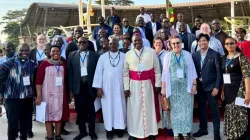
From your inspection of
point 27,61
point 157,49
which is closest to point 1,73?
point 27,61

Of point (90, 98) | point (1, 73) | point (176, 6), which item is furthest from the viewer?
point (176, 6)

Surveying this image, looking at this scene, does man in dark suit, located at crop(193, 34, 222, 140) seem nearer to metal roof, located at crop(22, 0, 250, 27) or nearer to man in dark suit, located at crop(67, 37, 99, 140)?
man in dark suit, located at crop(67, 37, 99, 140)

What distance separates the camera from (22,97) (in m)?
4.35

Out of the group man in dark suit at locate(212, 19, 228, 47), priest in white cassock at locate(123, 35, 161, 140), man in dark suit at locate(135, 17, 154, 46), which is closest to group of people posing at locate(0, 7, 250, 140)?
priest in white cassock at locate(123, 35, 161, 140)

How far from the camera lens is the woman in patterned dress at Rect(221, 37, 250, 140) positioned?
4.12m

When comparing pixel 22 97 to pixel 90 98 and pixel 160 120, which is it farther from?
pixel 160 120

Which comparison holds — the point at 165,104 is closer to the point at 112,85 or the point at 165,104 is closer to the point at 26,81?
the point at 112,85

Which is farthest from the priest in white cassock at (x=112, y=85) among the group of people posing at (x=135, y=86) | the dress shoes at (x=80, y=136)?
the dress shoes at (x=80, y=136)

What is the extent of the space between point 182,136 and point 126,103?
1.17 meters

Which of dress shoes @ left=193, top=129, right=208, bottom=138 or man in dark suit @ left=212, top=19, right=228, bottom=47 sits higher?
man in dark suit @ left=212, top=19, right=228, bottom=47

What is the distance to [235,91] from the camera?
4.17 metres

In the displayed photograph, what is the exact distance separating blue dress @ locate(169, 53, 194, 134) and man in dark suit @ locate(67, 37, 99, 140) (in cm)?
147

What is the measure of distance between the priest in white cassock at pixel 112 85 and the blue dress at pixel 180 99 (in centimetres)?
97

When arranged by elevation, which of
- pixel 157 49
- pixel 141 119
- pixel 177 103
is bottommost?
pixel 141 119
